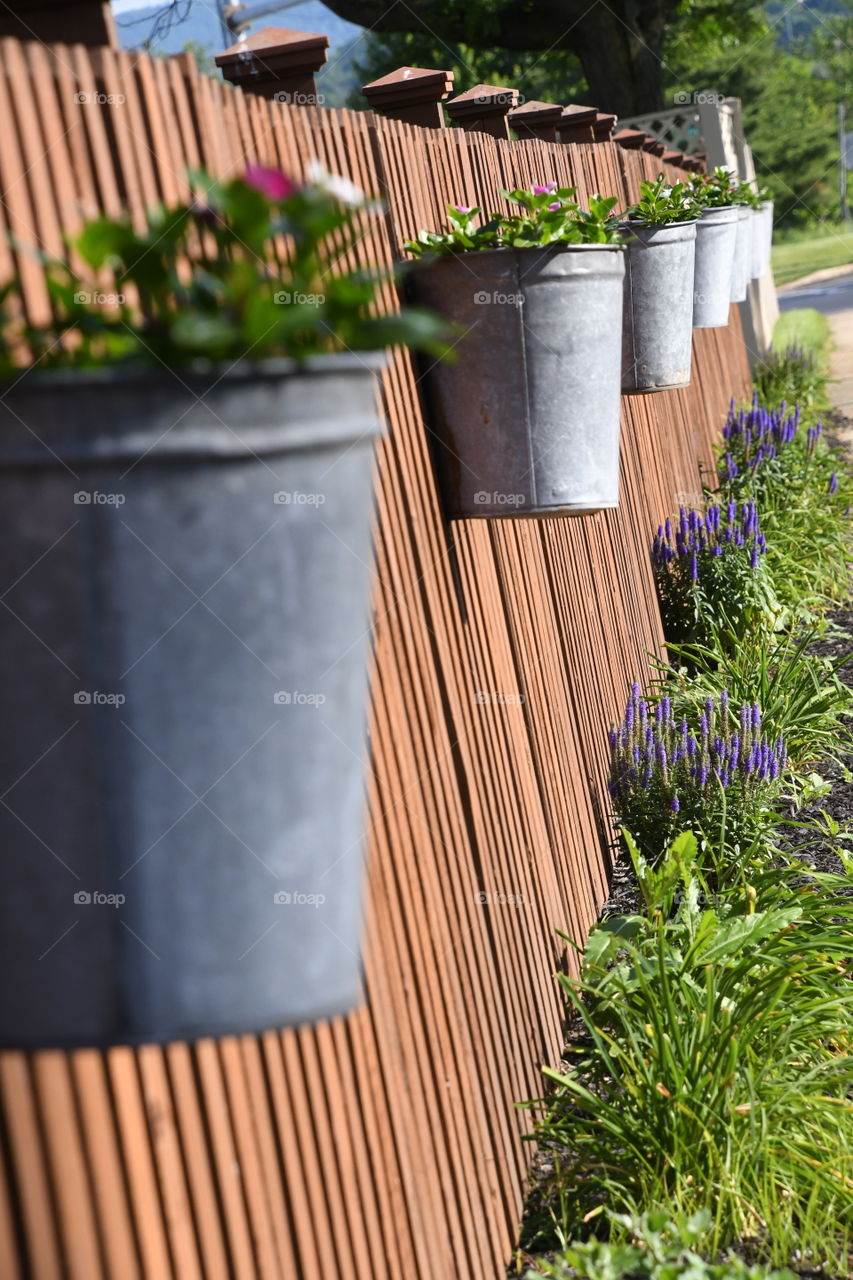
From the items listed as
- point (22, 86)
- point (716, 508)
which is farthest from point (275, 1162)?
point (716, 508)

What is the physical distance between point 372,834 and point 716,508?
514cm

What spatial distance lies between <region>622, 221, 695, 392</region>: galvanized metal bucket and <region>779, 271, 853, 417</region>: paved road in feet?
34.2

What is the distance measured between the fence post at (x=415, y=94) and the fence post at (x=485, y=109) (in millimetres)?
1051

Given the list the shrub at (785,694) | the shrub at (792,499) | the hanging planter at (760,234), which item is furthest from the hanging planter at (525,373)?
the hanging planter at (760,234)

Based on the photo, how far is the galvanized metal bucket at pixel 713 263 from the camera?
6.05m

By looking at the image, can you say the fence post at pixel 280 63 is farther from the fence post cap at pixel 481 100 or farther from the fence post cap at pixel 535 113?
the fence post cap at pixel 535 113

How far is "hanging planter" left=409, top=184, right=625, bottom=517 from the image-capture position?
98.2 inches

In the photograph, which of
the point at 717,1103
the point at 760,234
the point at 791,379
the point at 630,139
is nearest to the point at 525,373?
the point at 717,1103

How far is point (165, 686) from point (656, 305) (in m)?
3.75

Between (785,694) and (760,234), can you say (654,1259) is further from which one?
(760,234)

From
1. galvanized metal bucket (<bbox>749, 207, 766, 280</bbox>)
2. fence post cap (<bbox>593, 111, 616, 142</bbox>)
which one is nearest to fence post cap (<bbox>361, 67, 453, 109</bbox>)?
fence post cap (<bbox>593, 111, 616, 142</bbox>)

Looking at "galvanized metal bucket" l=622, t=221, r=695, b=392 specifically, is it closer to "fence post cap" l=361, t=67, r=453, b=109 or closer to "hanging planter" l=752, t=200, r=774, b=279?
"fence post cap" l=361, t=67, r=453, b=109

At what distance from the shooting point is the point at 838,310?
29.2m

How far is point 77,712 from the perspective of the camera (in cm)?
111
